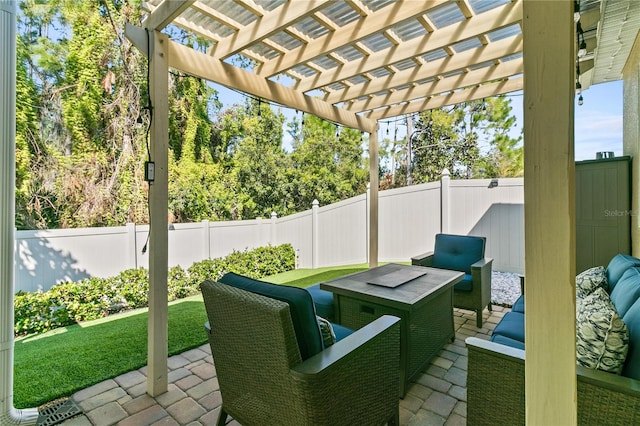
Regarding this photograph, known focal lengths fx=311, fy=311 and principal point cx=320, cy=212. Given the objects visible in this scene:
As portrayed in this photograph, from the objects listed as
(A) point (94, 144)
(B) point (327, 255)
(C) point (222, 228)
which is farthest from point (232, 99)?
(B) point (327, 255)

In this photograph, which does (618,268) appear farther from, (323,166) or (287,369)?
(323,166)

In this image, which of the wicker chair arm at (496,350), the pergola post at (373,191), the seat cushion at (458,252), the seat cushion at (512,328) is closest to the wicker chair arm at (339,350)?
the wicker chair arm at (496,350)

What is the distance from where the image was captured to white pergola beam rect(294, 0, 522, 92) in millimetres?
2463

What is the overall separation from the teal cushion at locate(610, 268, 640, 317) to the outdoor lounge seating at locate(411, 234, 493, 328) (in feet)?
4.99

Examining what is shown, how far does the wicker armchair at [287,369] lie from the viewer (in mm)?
1343

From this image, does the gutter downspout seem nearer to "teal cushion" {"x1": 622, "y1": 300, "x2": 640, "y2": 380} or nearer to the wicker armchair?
the wicker armchair

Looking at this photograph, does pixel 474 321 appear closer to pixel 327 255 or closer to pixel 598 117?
pixel 327 255

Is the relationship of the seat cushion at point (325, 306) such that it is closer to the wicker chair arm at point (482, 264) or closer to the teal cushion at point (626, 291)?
the wicker chair arm at point (482, 264)

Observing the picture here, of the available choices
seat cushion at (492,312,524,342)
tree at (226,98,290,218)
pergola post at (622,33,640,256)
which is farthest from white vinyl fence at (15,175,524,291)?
seat cushion at (492,312,524,342)

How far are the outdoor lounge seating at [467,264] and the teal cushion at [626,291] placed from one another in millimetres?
1520

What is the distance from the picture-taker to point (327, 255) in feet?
Answer: 23.9

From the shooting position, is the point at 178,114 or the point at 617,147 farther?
the point at 178,114

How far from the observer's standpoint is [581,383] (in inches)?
50.3

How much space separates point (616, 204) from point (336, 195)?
26.6 ft
